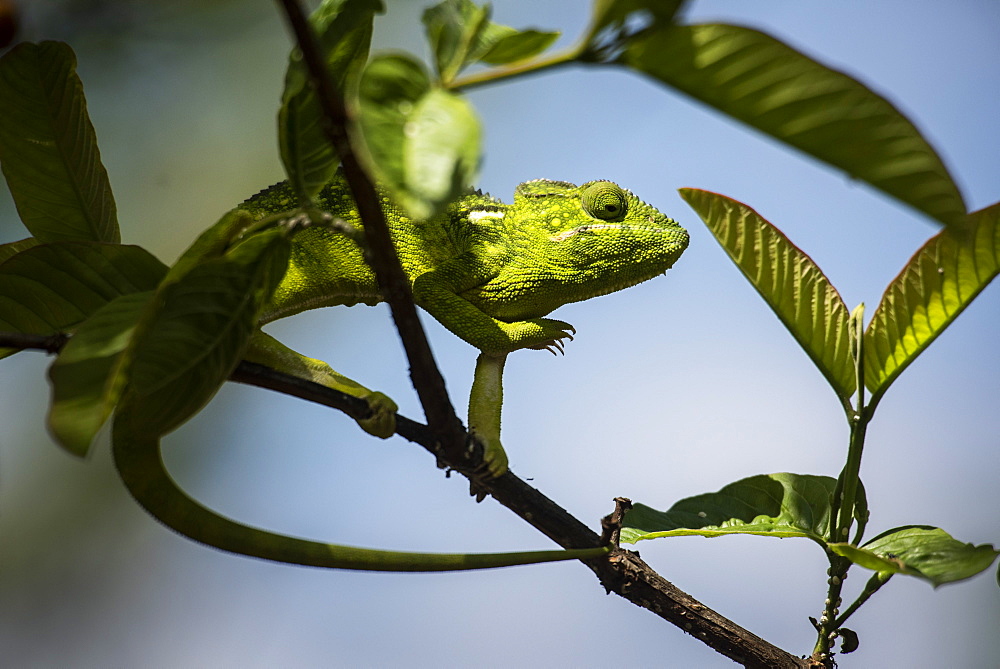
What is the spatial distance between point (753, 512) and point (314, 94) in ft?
3.17

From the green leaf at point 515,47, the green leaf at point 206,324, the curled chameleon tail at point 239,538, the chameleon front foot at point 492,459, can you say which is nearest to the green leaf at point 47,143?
the curled chameleon tail at point 239,538

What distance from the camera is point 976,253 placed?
1128 mm

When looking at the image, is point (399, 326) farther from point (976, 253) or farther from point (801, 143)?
point (976, 253)

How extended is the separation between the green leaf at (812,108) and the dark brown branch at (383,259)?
0.86 ft

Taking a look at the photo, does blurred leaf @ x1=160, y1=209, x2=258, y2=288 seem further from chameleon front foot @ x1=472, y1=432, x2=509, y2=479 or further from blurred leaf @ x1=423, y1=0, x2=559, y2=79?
chameleon front foot @ x1=472, y1=432, x2=509, y2=479

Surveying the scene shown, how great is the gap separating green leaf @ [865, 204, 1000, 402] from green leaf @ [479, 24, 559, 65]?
0.72 metres

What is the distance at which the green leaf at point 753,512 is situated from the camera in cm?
127

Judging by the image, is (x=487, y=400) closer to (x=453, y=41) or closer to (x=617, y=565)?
(x=617, y=565)

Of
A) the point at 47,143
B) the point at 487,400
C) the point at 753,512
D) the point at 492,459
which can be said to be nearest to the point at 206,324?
the point at 47,143

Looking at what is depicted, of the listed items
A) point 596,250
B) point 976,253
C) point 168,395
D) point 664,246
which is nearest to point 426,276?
point 596,250

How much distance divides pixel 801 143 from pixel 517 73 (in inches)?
8.6

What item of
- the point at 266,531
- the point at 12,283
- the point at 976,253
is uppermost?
the point at 976,253

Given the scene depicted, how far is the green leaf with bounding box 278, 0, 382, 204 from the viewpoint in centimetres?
86

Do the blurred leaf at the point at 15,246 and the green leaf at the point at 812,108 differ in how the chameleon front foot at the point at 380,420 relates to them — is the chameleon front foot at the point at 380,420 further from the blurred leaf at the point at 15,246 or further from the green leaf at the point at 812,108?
the green leaf at the point at 812,108
